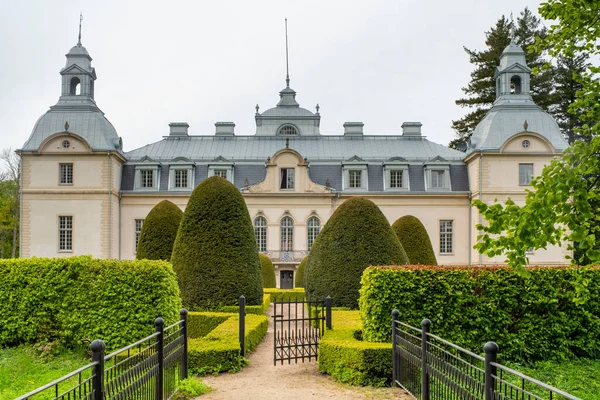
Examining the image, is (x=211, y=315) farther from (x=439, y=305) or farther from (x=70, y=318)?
(x=439, y=305)

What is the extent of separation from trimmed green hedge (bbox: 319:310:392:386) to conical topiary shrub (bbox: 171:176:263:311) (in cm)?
513

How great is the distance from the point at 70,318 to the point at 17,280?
138 cm

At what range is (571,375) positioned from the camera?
351 inches

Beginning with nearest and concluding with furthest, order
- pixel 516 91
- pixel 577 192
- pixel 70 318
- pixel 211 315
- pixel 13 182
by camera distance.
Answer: pixel 577 192, pixel 70 318, pixel 211 315, pixel 516 91, pixel 13 182

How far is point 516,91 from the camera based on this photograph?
35812mm

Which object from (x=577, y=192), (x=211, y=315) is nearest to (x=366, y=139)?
(x=211, y=315)

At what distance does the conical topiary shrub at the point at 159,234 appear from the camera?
693 inches

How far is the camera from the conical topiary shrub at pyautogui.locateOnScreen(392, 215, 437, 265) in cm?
1986

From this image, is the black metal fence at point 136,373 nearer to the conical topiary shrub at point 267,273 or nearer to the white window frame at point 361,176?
the conical topiary shrub at point 267,273

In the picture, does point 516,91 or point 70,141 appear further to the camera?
point 516,91

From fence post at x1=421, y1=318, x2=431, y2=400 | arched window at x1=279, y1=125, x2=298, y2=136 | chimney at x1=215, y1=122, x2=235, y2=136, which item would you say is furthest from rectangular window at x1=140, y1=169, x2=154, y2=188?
fence post at x1=421, y1=318, x2=431, y2=400

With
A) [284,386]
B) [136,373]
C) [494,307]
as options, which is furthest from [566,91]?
[136,373]

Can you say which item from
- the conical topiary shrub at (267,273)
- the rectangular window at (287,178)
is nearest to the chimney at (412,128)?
the rectangular window at (287,178)

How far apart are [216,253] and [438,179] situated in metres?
23.9
